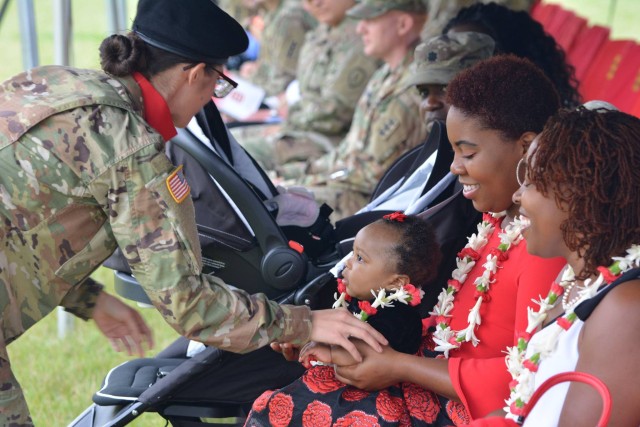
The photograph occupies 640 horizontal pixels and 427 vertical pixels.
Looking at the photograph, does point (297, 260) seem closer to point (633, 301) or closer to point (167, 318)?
point (167, 318)

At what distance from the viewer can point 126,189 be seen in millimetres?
2113

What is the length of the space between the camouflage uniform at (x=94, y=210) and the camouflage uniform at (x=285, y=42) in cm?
584

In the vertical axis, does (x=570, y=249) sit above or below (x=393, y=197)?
above

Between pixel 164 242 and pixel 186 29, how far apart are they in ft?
1.79

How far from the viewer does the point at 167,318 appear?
218 centimetres

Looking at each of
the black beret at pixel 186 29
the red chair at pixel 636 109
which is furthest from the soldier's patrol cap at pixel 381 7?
the black beret at pixel 186 29

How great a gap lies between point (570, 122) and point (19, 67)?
1346 centimetres

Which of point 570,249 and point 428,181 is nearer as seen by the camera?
point 570,249

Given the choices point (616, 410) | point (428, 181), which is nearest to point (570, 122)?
point (616, 410)

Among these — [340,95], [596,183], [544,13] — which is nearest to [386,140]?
[340,95]

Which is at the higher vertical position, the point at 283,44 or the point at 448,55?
the point at 448,55

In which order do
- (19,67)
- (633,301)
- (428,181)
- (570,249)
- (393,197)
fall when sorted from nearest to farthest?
(633,301) < (570,249) < (428,181) < (393,197) < (19,67)

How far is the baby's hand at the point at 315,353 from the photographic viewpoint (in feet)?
7.77

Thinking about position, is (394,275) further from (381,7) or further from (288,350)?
(381,7)
